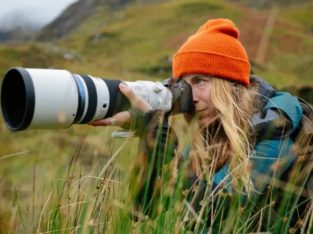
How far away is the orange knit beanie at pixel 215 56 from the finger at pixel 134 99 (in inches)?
19.6

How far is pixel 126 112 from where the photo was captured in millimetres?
2775

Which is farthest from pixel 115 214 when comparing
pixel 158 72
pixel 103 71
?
pixel 158 72

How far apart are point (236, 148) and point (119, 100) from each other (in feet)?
1.54

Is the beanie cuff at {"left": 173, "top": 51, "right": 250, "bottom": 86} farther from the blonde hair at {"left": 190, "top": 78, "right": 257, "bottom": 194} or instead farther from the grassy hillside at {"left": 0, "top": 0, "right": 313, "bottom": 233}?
the grassy hillside at {"left": 0, "top": 0, "right": 313, "bottom": 233}

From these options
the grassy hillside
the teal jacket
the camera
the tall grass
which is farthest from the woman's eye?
the tall grass

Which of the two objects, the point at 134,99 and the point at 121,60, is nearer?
the point at 134,99

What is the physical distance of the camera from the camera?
92.7 inches

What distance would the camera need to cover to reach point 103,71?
40.6 m

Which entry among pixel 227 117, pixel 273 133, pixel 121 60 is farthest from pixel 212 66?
pixel 121 60

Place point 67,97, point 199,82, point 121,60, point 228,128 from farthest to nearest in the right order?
1. point 121,60
2. point 199,82
3. point 228,128
4. point 67,97

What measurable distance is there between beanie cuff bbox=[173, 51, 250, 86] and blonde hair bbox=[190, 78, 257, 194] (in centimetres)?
4

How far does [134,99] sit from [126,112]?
0.19ft

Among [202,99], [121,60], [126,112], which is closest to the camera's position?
[126,112]

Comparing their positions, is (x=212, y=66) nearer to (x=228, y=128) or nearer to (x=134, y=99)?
(x=228, y=128)
